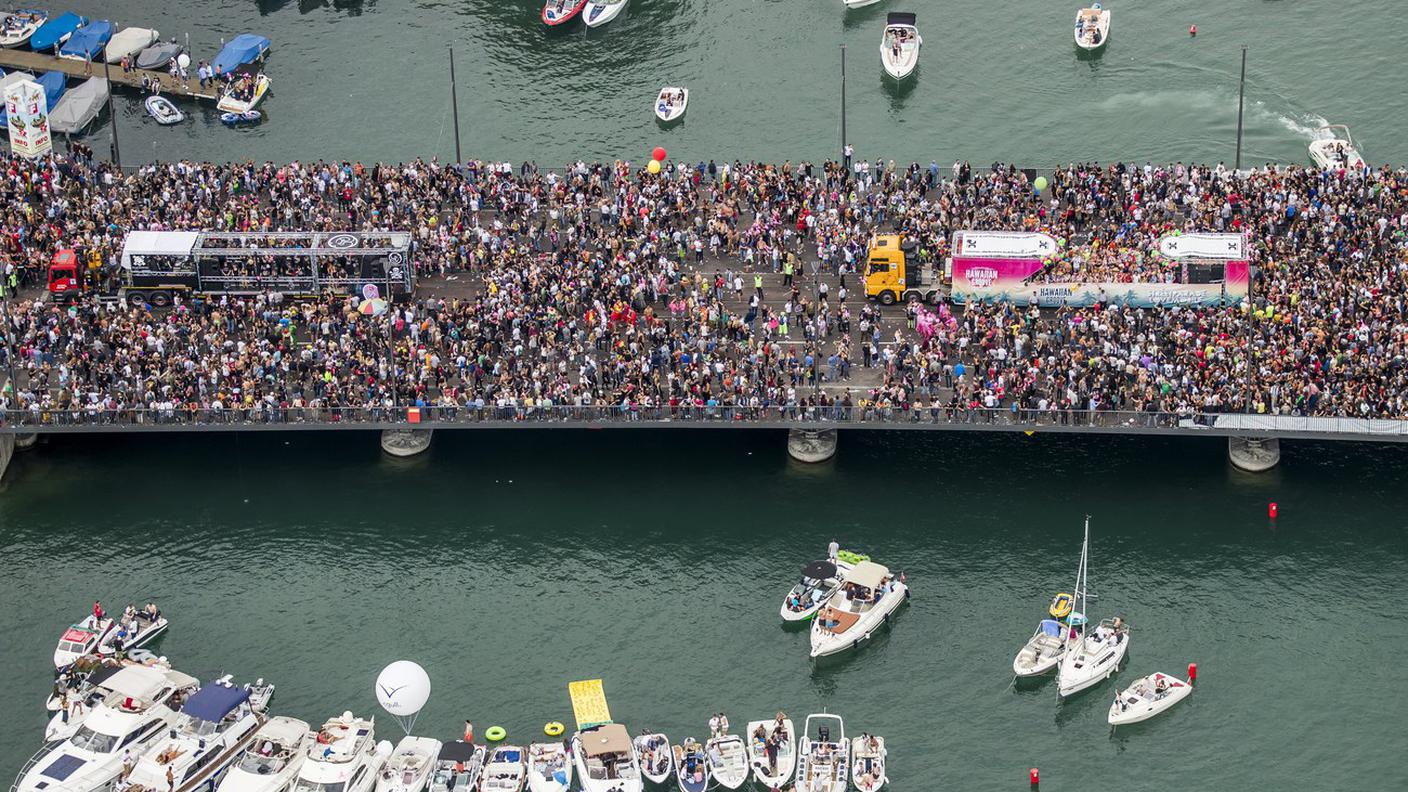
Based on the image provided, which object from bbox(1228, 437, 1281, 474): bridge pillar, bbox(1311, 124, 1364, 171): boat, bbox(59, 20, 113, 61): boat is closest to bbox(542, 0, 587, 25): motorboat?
bbox(59, 20, 113, 61): boat

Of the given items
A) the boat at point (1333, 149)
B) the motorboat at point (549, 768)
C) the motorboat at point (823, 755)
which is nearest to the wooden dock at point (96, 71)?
the boat at point (1333, 149)

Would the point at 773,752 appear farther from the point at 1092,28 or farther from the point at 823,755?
the point at 1092,28

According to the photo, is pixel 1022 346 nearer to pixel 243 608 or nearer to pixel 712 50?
pixel 243 608

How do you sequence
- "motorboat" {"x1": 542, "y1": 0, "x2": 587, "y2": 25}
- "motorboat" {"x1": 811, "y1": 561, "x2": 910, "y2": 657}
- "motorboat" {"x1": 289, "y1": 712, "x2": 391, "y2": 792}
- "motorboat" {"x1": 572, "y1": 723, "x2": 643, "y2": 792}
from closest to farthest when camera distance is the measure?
"motorboat" {"x1": 572, "y1": 723, "x2": 643, "y2": 792} → "motorboat" {"x1": 289, "y1": 712, "x2": 391, "y2": 792} → "motorboat" {"x1": 811, "y1": 561, "x2": 910, "y2": 657} → "motorboat" {"x1": 542, "y1": 0, "x2": 587, "y2": 25}

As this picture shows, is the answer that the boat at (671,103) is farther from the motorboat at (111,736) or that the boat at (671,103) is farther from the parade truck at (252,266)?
Answer: the motorboat at (111,736)

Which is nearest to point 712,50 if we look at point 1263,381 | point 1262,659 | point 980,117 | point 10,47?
point 980,117

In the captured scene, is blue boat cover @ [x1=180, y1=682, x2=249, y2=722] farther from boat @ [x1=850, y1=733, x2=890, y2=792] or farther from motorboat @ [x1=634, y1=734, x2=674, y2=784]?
boat @ [x1=850, y1=733, x2=890, y2=792]

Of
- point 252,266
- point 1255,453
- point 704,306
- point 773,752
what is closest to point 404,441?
point 252,266
